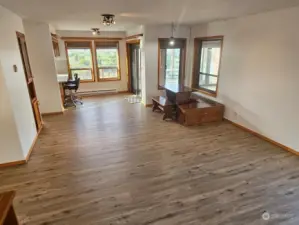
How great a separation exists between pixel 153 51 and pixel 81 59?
310 cm

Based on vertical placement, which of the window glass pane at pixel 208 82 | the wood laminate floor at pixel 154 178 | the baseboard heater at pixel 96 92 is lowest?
the wood laminate floor at pixel 154 178

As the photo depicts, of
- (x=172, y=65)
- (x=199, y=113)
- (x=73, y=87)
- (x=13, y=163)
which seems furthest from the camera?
(x=73, y=87)

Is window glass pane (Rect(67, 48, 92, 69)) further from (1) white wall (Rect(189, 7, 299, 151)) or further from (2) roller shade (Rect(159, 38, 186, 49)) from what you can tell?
(1) white wall (Rect(189, 7, 299, 151))

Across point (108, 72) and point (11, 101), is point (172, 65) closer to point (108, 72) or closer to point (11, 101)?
point (108, 72)

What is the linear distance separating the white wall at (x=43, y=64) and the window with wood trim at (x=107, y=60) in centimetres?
260

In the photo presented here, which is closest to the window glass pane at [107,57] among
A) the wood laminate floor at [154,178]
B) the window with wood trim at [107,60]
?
the window with wood trim at [107,60]

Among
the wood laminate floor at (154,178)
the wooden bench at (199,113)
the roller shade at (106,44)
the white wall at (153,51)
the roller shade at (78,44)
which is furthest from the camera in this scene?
the roller shade at (106,44)

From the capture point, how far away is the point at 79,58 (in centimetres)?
738

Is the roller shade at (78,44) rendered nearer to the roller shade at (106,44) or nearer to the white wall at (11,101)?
the roller shade at (106,44)

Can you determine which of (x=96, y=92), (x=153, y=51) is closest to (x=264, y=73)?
(x=153, y=51)

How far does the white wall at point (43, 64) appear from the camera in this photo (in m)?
4.83

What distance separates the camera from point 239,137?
4.07 m

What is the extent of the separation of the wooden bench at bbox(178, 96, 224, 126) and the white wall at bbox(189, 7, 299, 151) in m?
0.24

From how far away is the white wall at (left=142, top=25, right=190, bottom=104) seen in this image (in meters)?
5.56
